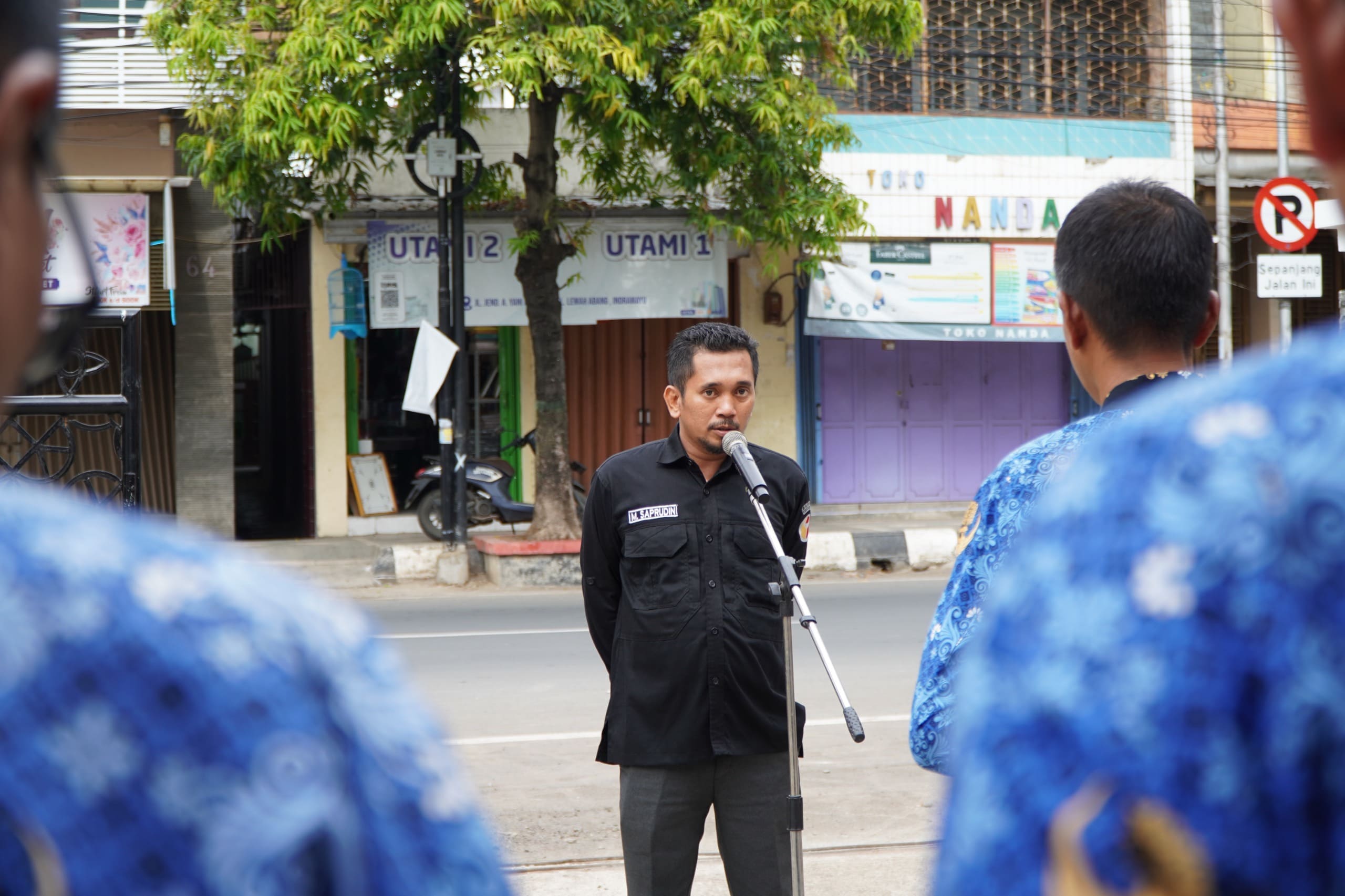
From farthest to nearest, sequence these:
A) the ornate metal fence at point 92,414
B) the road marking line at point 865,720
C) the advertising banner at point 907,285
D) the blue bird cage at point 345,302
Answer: the advertising banner at point 907,285 < the blue bird cage at point 345,302 < the road marking line at point 865,720 < the ornate metal fence at point 92,414

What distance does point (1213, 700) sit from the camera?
725 millimetres

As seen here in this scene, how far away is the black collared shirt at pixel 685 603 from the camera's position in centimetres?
359

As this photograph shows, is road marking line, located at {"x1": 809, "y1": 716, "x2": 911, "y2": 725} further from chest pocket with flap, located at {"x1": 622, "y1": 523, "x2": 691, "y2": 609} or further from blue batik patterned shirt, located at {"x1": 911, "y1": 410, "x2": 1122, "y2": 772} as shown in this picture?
blue batik patterned shirt, located at {"x1": 911, "y1": 410, "x2": 1122, "y2": 772}

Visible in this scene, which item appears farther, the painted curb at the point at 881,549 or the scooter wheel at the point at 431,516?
the scooter wheel at the point at 431,516

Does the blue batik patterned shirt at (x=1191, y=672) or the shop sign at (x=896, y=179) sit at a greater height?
the shop sign at (x=896, y=179)

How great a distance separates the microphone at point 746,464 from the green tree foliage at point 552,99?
23.7 feet

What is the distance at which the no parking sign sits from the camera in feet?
32.3

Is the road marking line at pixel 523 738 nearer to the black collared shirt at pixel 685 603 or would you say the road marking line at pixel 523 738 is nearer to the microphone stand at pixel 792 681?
the black collared shirt at pixel 685 603

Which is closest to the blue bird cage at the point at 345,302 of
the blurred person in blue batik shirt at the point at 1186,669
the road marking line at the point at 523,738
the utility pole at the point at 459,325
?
the utility pole at the point at 459,325

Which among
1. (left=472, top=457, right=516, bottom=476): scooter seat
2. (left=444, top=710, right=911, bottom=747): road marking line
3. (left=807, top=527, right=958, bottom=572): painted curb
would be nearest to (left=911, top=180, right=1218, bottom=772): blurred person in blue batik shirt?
(left=444, top=710, right=911, bottom=747): road marking line

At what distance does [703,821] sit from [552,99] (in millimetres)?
9023

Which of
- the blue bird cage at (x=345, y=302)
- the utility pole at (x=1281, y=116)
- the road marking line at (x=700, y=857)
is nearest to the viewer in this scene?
the road marking line at (x=700, y=857)

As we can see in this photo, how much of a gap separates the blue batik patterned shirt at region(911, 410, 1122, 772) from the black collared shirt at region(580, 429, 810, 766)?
153 centimetres

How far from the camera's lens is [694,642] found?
3.64 m
